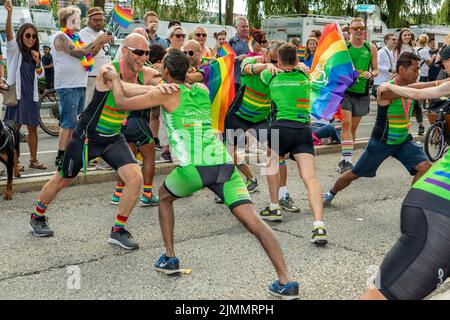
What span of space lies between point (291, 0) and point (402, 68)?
25.6 meters

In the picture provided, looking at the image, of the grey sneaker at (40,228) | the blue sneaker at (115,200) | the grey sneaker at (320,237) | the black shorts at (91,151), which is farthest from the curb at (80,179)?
the grey sneaker at (320,237)

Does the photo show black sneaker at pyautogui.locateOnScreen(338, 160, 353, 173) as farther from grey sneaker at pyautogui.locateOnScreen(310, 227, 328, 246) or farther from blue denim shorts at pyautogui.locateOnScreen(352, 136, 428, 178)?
grey sneaker at pyautogui.locateOnScreen(310, 227, 328, 246)

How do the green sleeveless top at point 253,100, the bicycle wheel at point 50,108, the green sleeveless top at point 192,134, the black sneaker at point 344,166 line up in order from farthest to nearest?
the bicycle wheel at point 50,108 → the black sneaker at point 344,166 → the green sleeveless top at point 253,100 → the green sleeveless top at point 192,134

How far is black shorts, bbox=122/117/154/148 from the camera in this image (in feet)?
22.2

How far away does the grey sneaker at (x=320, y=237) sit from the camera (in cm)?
554

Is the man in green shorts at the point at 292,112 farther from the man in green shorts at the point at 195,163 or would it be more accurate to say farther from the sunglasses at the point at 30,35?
the sunglasses at the point at 30,35

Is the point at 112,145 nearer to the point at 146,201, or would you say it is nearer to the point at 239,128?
the point at 146,201

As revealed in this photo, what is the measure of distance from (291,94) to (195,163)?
198cm

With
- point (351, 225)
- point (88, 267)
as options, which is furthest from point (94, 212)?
point (351, 225)

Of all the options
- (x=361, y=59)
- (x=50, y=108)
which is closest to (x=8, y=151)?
(x=361, y=59)

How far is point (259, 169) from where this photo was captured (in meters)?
9.38

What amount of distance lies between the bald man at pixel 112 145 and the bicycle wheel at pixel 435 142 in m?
6.25

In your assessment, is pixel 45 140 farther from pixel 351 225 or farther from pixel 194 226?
pixel 351 225

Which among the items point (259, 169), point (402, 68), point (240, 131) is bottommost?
point (259, 169)
